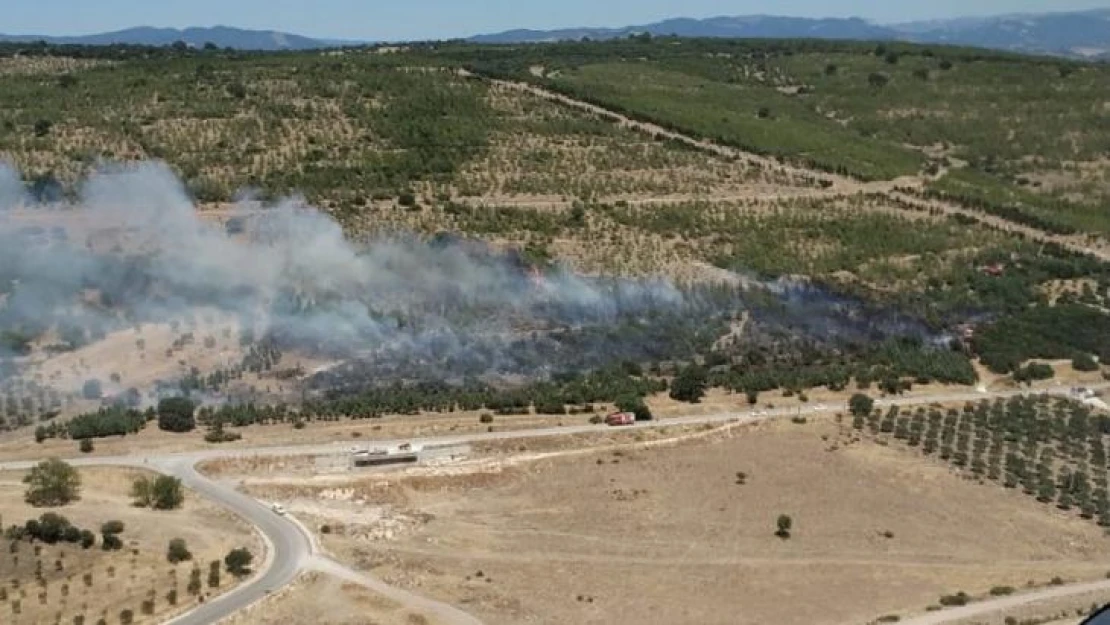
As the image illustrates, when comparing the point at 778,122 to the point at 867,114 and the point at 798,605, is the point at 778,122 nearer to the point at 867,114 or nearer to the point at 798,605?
the point at 867,114

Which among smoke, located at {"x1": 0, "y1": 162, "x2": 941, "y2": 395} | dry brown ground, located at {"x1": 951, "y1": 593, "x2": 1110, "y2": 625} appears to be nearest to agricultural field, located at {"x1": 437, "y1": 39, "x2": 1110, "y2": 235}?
smoke, located at {"x1": 0, "y1": 162, "x2": 941, "y2": 395}

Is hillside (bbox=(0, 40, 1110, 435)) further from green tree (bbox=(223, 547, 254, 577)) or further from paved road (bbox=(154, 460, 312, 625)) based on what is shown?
green tree (bbox=(223, 547, 254, 577))

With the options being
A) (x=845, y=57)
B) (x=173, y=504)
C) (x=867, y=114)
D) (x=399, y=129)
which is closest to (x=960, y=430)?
(x=173, y=504)

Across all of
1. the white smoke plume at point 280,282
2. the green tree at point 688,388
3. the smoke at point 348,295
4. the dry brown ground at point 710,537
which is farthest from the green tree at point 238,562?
the green tree at point 688,388

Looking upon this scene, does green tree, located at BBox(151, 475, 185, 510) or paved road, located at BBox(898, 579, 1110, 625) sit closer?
paved road, located at BBox(898, 579, 1110, 625)

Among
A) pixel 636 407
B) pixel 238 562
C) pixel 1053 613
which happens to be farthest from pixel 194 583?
pixel 1053 613
